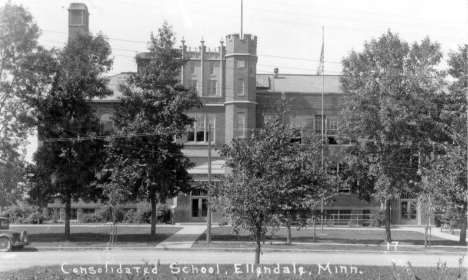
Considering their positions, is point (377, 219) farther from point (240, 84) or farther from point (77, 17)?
point (77, 17)

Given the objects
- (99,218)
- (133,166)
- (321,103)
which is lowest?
(99,218)

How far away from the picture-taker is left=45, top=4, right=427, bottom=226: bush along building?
48281mm

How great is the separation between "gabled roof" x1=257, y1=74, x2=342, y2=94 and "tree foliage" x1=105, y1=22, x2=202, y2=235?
1876 cm

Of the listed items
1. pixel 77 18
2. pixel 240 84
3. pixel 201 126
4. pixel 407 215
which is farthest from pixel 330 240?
pixel 77 18

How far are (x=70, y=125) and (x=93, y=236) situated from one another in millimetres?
7757

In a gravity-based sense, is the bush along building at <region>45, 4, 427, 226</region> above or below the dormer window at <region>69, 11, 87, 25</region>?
below

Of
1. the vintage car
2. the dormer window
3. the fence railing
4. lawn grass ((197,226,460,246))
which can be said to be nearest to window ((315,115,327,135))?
the fence railing

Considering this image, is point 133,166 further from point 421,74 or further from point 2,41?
point 421,74

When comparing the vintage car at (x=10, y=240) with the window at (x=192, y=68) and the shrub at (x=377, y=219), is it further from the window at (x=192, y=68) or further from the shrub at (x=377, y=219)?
the shrub at (x=377, y=219)

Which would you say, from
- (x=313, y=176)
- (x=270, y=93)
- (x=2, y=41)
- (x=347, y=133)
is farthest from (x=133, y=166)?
(x=270, y=93)

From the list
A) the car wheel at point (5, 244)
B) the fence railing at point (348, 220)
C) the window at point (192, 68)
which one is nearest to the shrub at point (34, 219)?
the window at point (192, 68)

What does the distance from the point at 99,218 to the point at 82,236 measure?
1245 cm

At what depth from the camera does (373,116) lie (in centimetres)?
3319

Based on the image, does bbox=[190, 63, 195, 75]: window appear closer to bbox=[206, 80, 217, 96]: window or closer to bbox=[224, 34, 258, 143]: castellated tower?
bbox=[206, 80, 217, 96]: window
